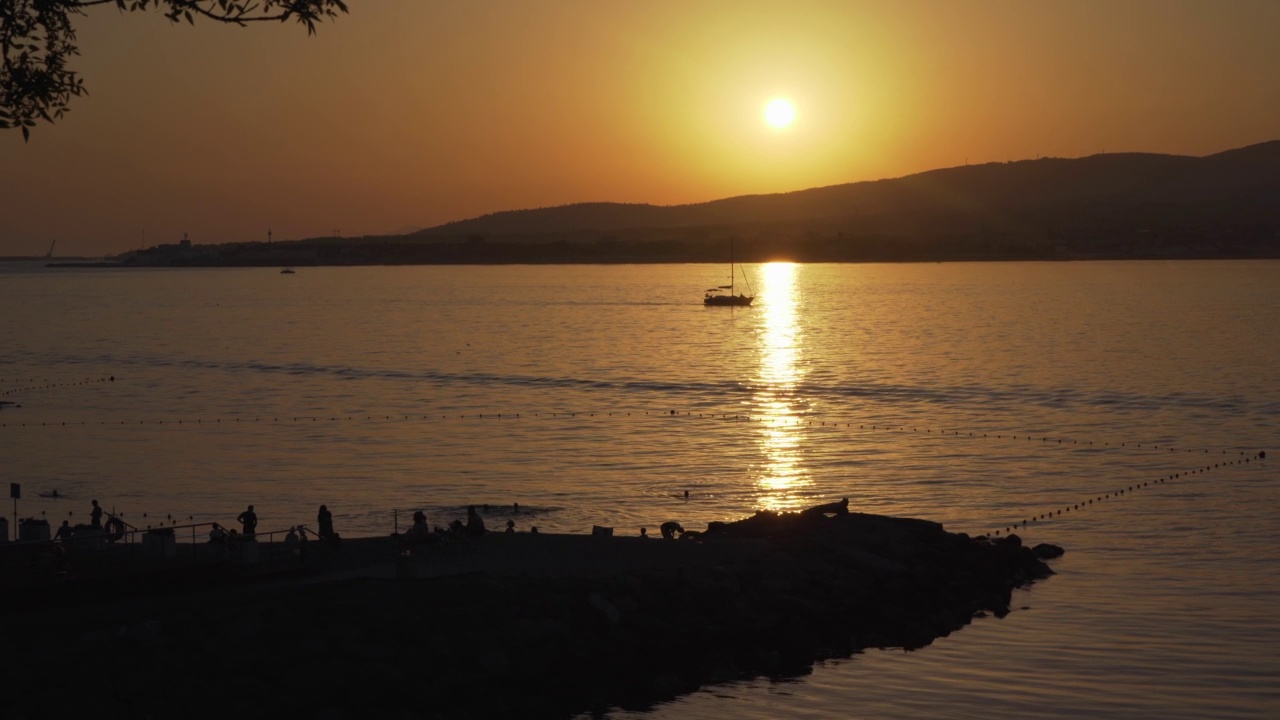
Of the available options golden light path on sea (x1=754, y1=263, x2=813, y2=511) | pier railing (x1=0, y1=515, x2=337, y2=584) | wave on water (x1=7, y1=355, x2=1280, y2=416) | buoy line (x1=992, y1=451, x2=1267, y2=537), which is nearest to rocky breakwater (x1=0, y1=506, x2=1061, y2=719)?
pier railing (x1=0, y1=515, x2=337, y2=584)

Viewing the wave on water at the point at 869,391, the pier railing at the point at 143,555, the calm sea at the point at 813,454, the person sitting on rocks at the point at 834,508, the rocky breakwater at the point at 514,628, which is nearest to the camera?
the rocky breakwater at the point at 514,628

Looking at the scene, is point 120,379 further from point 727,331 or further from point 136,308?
point 136,308

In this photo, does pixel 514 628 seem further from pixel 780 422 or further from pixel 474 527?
pixel 780 422

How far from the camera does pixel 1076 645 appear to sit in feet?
77.3

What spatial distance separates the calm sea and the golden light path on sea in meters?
0.21

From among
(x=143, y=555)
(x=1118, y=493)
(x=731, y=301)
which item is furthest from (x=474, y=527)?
(x=731, y=301)

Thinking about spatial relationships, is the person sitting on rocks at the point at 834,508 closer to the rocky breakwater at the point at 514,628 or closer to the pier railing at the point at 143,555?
the rocky breakwater at the point at 514,628

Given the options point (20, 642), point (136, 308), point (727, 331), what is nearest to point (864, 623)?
point (20, 642)

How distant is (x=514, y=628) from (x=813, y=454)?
2705 centimetres

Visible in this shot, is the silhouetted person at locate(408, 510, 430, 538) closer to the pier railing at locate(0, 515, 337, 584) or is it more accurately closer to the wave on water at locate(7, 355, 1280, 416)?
the pier railing at locate(0, 515, 337, 584)

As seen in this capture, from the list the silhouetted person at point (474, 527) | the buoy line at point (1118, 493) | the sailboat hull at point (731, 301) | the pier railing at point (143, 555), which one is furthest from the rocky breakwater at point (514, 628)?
the sailboat hull at point (731, 301)

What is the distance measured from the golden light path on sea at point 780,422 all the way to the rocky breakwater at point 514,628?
1056cm

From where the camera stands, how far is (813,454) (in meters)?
46.3

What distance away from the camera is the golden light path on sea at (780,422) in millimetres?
38781
